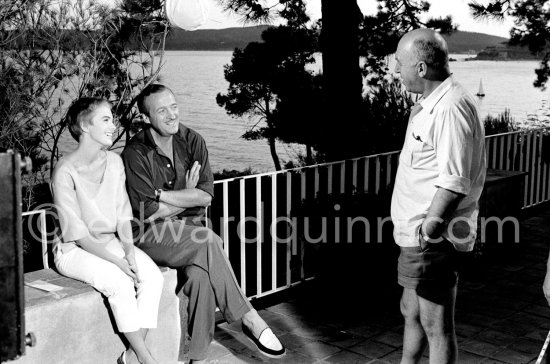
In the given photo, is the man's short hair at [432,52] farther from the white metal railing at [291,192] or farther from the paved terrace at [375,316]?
the white metal railing at [291,192]

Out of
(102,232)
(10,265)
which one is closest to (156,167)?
(102,232)

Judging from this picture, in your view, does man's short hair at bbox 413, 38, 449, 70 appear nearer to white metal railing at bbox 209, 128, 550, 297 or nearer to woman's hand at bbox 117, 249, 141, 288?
woman's hand at bbox 117, 249, 141, 288

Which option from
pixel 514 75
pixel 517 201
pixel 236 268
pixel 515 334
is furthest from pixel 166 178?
pixel 514 75

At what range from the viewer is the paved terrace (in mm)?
4344

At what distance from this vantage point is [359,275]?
17.1ft

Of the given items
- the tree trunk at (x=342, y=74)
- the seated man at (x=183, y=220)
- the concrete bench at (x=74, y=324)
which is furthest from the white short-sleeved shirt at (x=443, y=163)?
the tree trunk at (x=342, y=74)

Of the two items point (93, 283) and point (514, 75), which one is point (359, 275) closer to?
point (93, 283)

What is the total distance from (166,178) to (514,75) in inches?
3604

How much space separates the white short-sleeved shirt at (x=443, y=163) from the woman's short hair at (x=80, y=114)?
1620mm

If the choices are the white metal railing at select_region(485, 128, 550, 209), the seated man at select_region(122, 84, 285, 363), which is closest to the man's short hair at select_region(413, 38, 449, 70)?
the seated man at select_region(122, 84, 285, 363)

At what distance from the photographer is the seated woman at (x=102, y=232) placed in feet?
12.2

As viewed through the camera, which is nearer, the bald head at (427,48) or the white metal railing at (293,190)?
the bald head at (427,48)

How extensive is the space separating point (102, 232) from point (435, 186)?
1739 mm

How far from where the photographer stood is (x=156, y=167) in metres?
4.22
